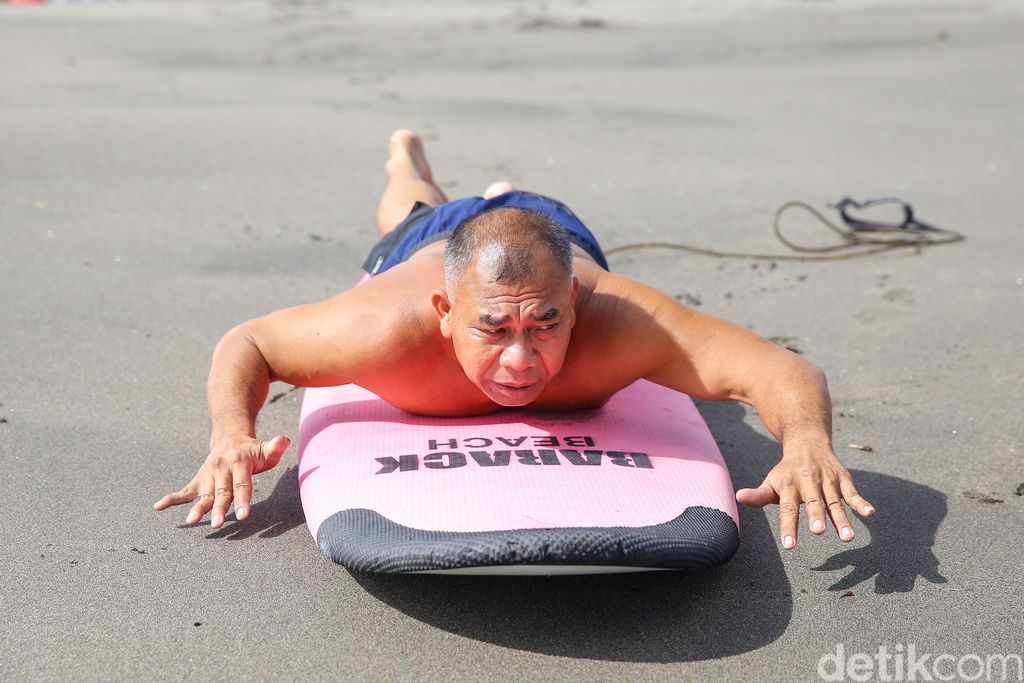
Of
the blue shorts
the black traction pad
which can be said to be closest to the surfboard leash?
the blue shorts

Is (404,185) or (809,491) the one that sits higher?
(404,185)

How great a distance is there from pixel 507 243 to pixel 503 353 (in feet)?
0.78

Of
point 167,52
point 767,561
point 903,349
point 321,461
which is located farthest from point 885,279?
point 167,52

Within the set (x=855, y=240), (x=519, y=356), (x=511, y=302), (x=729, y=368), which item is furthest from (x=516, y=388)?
(x=855, y=240)

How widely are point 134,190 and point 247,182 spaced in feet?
1.59

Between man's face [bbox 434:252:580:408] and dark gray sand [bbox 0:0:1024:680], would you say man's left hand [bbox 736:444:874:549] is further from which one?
man's face [bbox 434:252:580:408]

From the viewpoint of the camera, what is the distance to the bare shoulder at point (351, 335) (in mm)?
2682

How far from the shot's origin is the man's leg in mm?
4000

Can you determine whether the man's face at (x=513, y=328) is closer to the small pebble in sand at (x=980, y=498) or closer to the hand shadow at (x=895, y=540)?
the hand shadow at (x=895, y=540)

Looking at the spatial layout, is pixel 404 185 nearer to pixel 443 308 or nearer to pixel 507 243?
pixel 443 308

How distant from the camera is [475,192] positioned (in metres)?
5.07

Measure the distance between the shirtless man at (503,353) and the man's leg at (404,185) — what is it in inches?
41.2

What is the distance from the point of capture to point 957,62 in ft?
24.0

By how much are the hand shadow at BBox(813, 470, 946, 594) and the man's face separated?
73 centimetres
